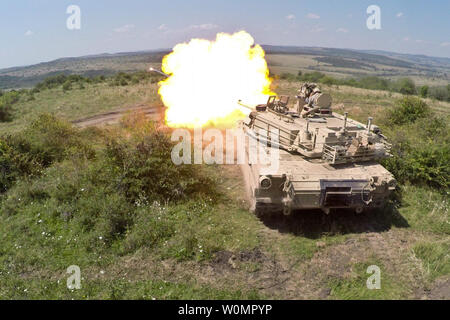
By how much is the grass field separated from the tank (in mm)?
1028

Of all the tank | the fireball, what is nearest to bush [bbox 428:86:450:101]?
the fireball

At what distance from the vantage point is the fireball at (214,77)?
14992 millimetres

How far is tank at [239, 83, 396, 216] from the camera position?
8156 millimetres

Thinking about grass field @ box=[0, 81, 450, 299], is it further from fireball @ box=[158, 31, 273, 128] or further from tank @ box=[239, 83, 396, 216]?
fireball @ box=[158, 31, 273, 128]

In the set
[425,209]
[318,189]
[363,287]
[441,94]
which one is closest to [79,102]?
[318,189]

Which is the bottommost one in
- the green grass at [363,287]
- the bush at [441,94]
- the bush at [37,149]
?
the green grass at [363,287]

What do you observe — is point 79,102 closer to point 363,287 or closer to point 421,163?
point 421,163

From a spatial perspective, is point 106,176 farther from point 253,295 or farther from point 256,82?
point 256,82

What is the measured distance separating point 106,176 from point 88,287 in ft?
13.5

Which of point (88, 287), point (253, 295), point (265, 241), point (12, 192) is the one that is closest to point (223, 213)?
point (265, 241)

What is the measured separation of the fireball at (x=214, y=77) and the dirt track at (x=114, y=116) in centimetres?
687

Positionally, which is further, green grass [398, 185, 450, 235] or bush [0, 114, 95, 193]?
bush [0, 114, 95, 193]

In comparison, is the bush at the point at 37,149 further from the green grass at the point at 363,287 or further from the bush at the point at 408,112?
the bush at the point at 408,112

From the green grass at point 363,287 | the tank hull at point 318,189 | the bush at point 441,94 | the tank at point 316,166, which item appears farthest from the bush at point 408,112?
the bush at point 441,94
